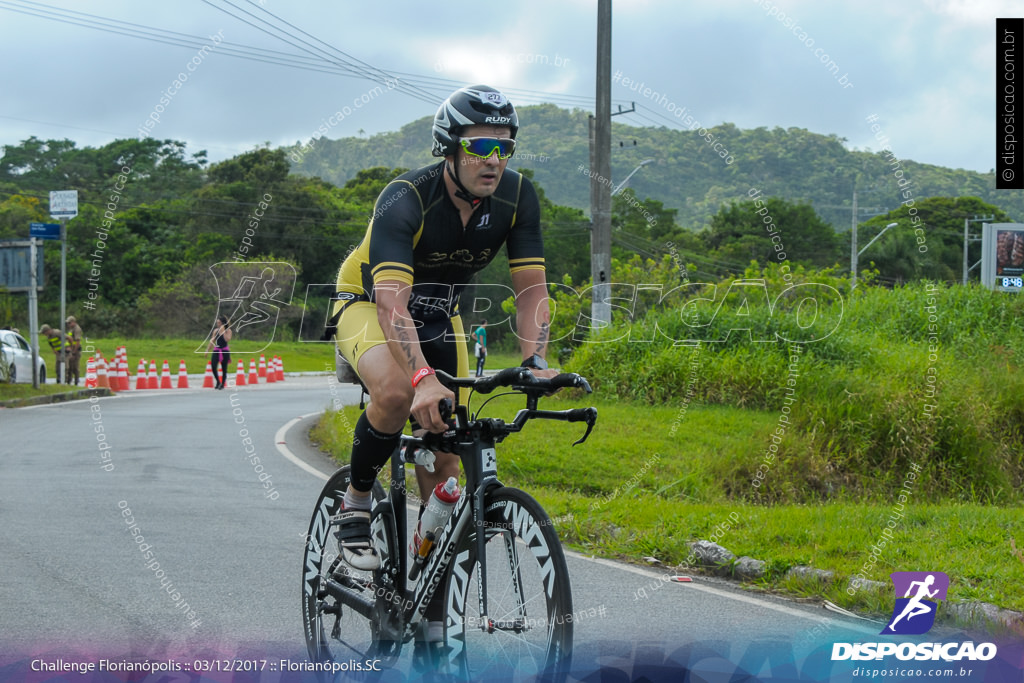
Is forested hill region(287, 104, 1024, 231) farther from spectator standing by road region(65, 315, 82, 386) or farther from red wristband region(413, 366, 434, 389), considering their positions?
→ red wristband region(413, 366, 434, 389)

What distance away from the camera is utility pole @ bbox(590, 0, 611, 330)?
15969mm

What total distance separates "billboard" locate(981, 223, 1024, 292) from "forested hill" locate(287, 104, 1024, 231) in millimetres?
831

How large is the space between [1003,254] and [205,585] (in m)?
18.0

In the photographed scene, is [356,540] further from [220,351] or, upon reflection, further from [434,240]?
[220,351]

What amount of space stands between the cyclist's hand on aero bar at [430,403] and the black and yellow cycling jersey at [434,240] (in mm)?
487

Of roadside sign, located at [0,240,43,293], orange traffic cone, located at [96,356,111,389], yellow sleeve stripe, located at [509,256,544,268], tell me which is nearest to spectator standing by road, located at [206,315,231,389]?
orange traffic cone, located at [96,356,111,389]

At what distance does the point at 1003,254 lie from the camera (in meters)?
19.0

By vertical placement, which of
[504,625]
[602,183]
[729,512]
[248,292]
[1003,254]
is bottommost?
[729,512]

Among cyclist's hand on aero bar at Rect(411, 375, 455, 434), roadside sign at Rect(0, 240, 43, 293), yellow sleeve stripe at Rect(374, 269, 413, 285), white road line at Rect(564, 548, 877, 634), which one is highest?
roadside sign at Rect(0, 240, 43, 293)

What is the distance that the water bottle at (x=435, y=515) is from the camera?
3.33m

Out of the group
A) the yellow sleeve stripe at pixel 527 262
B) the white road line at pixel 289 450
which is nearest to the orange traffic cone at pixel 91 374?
the white road line at pixel 289 450

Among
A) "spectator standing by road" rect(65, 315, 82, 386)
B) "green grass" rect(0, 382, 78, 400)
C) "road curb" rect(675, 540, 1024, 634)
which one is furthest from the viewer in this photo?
"spectator standing by road" rect(65, 315, 82, 386)

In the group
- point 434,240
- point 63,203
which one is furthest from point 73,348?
point 434,240

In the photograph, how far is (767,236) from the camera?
29.7 meters
